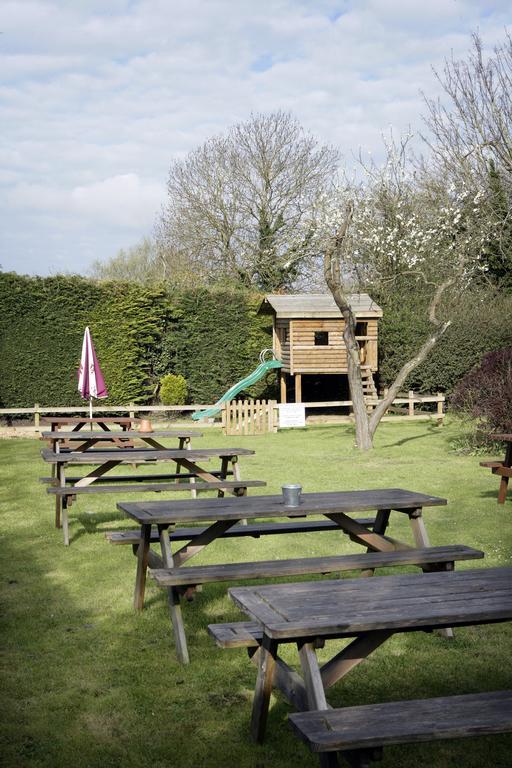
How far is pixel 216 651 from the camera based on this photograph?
514cm

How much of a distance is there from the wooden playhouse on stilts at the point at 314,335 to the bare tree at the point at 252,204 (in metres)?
9.54

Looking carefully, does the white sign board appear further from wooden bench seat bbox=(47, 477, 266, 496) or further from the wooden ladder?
wooden bench seat bbox=(47, 477, 266, 496)

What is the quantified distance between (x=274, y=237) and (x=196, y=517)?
28.7 metres

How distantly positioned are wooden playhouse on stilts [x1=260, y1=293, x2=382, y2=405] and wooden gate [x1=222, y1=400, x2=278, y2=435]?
1.87m

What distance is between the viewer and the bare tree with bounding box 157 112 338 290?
109 ft

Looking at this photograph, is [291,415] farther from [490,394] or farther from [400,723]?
[400,723]

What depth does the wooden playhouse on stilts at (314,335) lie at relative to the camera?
22000 millimetres

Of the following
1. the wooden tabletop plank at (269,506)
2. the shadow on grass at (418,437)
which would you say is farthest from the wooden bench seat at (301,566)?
the shadow on grass at (418,437)

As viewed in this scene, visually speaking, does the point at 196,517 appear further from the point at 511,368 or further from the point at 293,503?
the point at 511,368

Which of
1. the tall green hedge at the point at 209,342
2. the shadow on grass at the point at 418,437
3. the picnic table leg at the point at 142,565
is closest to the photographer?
the picnic table leg at the point at 142,565

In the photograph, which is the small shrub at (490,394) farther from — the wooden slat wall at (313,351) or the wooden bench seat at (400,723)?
the wooden bench seat at (400,723)

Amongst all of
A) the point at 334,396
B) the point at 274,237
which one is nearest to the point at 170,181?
the point at 274,237

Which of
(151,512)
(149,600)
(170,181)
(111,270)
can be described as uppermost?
(170,181)

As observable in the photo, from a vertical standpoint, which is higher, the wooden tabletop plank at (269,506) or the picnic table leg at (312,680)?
the wooden tabletop plank at (269,506)
